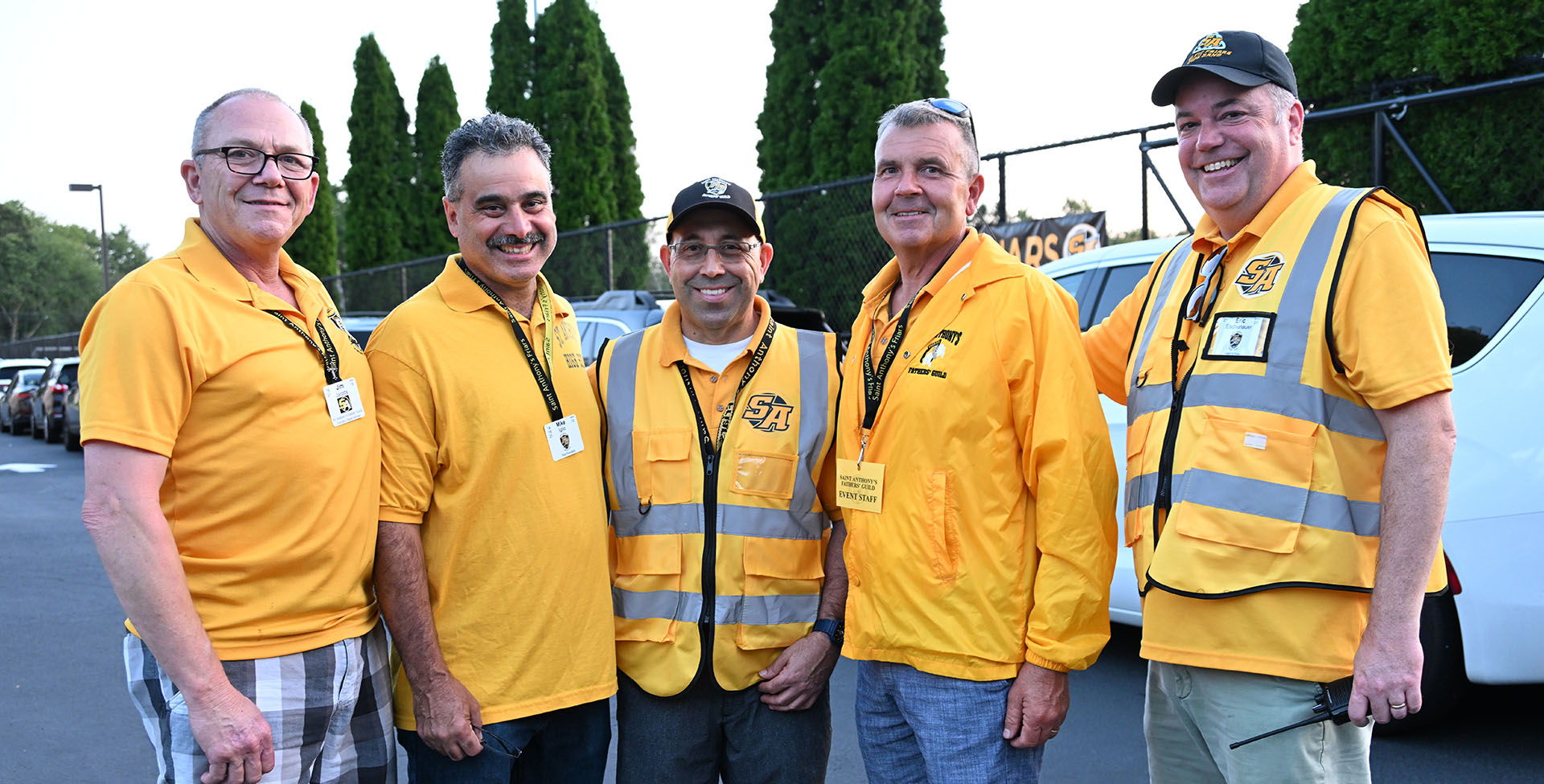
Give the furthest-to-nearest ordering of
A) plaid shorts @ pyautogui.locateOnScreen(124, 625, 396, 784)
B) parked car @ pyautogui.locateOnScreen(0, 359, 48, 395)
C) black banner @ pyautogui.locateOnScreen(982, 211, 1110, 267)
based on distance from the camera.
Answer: parked car @ pyautogui.locateOnScreen(0, 359, 48, 395)
black banner @ pyautogui.locateOnScreen(982, 211, 1110, 267)
plaid shorts @ pyautogui.locateOnScreen(124, 625, 396, 784)

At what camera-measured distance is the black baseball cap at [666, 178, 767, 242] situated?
2.82 meters

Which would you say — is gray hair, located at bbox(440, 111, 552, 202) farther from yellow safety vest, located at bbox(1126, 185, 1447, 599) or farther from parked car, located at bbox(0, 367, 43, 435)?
parked car, located at bbox(0, 367, 43, 435)

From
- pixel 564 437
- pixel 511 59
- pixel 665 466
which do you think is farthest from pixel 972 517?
pixel 511 59

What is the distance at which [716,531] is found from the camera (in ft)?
8.98

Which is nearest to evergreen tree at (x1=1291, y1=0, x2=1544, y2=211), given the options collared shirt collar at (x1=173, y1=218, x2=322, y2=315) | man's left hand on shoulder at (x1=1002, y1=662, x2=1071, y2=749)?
man's left hand on shoulder at (x1=1002, y1=662, x2=1071, y2=749)

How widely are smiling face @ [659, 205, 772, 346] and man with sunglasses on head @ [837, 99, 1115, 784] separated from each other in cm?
47

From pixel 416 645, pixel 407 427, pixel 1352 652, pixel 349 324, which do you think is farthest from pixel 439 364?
pixel 349 324

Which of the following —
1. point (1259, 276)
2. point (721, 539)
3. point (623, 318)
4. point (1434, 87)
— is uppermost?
point (1434, 87)

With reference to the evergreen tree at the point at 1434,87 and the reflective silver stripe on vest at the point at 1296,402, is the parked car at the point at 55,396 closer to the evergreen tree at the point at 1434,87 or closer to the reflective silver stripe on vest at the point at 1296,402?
the evergreen tree at the point at 1434,87

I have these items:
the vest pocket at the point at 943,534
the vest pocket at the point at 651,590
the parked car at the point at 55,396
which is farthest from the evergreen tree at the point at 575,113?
the vest pocket at the point at 943,534

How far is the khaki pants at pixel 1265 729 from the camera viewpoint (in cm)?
219

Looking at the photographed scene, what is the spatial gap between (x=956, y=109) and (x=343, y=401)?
5.72 feet

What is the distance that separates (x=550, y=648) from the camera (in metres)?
2.63

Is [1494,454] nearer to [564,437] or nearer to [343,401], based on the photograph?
[564,437]
